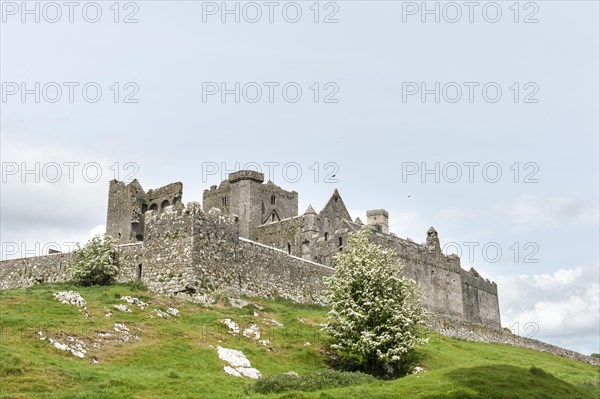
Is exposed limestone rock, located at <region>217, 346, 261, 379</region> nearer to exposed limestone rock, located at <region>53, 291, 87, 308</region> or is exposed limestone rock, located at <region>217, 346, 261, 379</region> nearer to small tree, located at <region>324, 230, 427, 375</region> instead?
small tree, located at <region>324, 230, 427, 375</region>

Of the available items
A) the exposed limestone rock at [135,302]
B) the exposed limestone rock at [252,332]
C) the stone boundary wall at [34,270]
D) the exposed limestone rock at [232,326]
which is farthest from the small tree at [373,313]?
the stone boundary wall at [34,270]

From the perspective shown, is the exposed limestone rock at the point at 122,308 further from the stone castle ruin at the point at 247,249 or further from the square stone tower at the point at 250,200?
the square stone tower at the point at 250,200

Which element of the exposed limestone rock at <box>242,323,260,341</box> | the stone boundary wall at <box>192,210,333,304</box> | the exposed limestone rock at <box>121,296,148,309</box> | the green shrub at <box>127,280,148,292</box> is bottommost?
the exposed limestone rock at <box>242,323,260,341</box>

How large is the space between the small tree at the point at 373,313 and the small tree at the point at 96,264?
17891 mm

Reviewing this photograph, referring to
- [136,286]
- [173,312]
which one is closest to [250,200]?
[136,286]

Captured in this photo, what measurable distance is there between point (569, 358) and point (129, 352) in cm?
6171

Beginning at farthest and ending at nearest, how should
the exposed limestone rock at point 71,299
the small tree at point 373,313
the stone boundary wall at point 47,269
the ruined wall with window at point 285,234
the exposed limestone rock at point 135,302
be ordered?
the ruined wall with window at point 285,234
the stone boundary wall at point 47,269
the exposed limestone rock at point 135,302
the small tree at point 373,313
the exposed limestone rock at point 71,299

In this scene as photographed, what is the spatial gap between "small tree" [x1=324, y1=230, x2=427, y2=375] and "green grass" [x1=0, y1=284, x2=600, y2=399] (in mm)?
2157

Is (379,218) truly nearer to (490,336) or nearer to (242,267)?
(490,336)

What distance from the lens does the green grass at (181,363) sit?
29.7 meters

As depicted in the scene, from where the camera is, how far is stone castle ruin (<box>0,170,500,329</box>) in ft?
171

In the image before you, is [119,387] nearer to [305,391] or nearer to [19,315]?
[305,391]

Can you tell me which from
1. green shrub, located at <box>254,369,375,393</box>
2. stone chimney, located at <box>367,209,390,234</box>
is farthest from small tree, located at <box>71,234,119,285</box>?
stone chimney, located at <box>367,209,390,234</box>

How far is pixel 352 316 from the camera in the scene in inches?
1748
